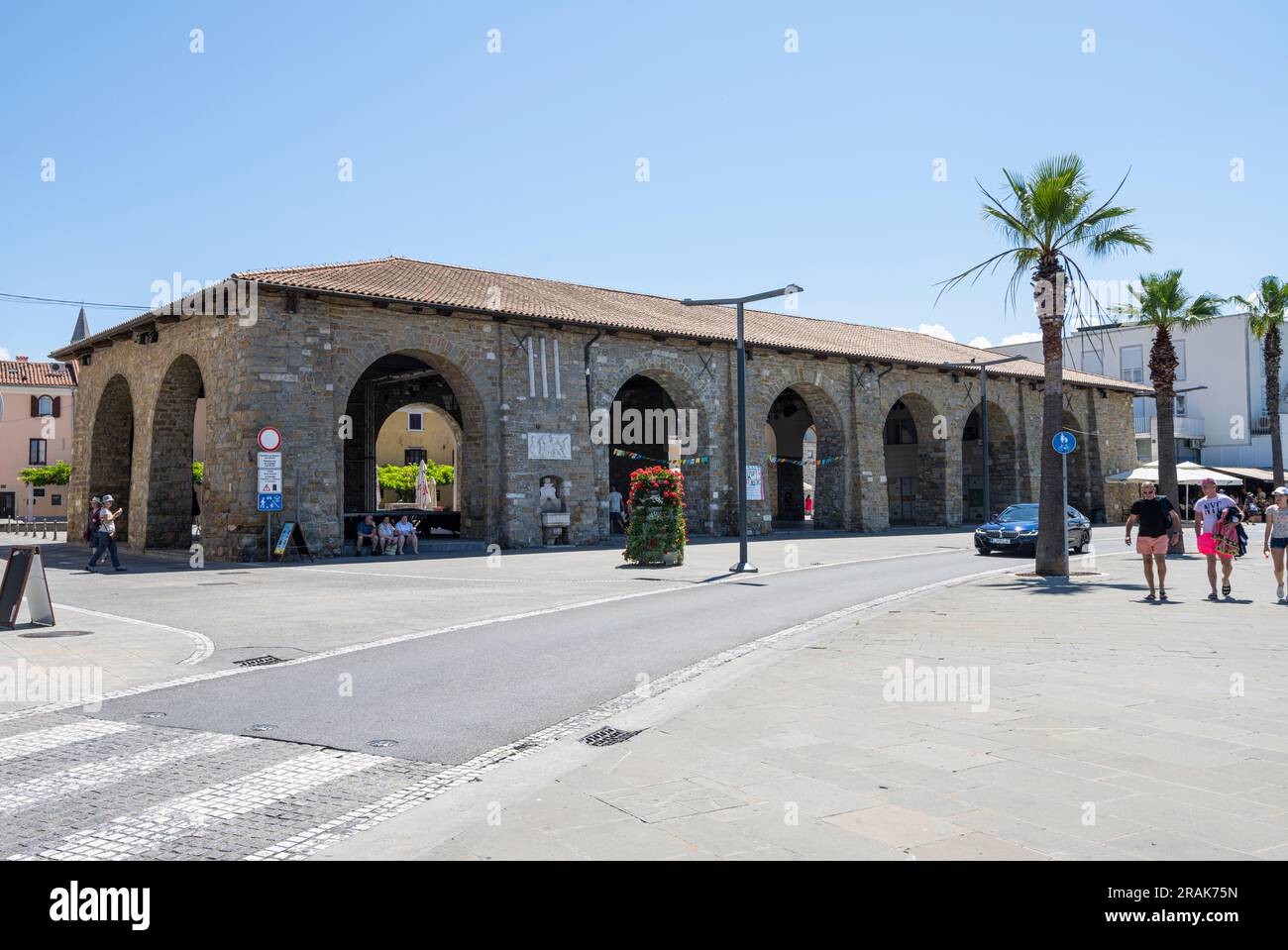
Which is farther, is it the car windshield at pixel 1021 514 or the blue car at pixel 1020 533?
the car windshield at pixel 1021 514

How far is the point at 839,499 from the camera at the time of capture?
3750 centimetres

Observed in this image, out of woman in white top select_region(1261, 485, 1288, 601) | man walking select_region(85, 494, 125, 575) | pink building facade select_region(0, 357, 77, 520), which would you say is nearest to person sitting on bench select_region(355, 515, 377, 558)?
man walking select_region(85, 494, 125, 575)

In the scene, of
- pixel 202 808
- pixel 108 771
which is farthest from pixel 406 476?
pixel 202 808

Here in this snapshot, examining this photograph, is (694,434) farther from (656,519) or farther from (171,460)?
(171,460)

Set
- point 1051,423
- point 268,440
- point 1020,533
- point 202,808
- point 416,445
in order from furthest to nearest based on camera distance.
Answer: point 416,445
point 1020,533
point 268,440
point 1051,423
point 202,808

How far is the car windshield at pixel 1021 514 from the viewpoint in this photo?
25047 mm

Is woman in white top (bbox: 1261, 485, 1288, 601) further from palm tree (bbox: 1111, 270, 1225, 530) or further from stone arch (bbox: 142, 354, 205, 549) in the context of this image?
stone arch (bbox: 142, 354, 205, 549)

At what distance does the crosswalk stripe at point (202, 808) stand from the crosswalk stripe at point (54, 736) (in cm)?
175

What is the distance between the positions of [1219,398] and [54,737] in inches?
2486

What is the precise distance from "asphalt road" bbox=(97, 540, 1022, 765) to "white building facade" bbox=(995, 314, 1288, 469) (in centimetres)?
5011

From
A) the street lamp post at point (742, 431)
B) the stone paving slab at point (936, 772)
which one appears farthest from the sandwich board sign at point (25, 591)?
the street lamp post at point (742, 431)

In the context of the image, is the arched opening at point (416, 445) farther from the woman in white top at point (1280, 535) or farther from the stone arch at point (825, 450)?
the woman in white top at point (1280, 535)

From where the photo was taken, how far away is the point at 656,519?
70.2ft

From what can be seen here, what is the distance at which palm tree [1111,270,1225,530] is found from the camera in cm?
2459
